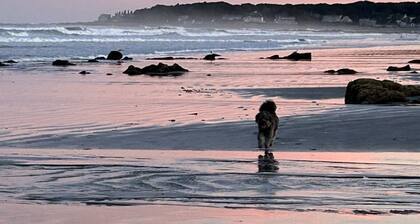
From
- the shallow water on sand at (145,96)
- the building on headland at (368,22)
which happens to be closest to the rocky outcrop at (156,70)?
the shallow water on sand at (145,96)

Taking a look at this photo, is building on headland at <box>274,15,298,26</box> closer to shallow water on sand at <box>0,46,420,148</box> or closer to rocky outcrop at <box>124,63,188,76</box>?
shallow water on sand at <box>0,46,420,148</box>

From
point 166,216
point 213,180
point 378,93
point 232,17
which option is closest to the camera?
point 166,216

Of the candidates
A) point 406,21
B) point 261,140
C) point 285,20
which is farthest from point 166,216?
point 406,21

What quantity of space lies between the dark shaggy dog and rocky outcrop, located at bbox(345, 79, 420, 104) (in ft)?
19.8

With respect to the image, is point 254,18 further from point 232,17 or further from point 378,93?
point 378,93

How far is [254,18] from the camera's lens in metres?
164

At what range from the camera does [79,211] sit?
7.07 m

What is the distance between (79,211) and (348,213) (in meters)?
2.21

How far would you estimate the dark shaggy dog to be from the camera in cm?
1107

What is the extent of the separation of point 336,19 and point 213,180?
161m

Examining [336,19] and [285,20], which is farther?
[336,19]

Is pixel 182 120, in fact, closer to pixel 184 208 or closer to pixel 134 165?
pixel 134 165

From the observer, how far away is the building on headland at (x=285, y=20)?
6299 inches

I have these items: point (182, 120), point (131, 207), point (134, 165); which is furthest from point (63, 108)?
point (131, 207)
